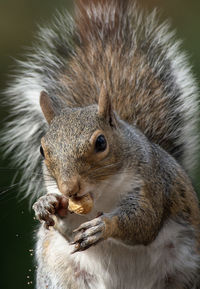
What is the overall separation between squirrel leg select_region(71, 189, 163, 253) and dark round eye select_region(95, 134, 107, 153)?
155 mm

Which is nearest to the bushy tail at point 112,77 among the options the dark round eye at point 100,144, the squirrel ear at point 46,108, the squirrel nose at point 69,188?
the squirrel ear at point 46,108

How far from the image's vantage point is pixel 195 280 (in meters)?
2.05

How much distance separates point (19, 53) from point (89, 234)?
1474 millimetres

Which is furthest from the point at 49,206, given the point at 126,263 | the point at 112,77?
the point at 112,77

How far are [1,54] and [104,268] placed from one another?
1.54 m

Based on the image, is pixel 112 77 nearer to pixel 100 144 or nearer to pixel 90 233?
pixel 100 144

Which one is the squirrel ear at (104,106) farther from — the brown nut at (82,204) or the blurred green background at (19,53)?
the blurred green background at (19,53)

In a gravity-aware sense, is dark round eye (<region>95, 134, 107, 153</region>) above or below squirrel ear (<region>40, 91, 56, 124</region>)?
below

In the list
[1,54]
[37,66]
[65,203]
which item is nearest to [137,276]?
[65,203]

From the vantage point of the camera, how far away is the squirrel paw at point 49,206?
187 centimetres

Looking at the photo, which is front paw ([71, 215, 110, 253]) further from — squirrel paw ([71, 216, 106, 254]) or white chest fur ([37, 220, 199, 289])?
white chest fur ([37, 220, 199, 289])

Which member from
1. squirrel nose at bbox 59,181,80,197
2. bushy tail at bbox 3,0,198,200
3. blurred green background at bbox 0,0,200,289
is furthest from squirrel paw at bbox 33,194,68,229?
blurred green background at bbox 0,0,200,289

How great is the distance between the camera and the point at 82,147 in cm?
175

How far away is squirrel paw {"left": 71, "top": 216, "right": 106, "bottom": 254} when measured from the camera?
5.67 ft
